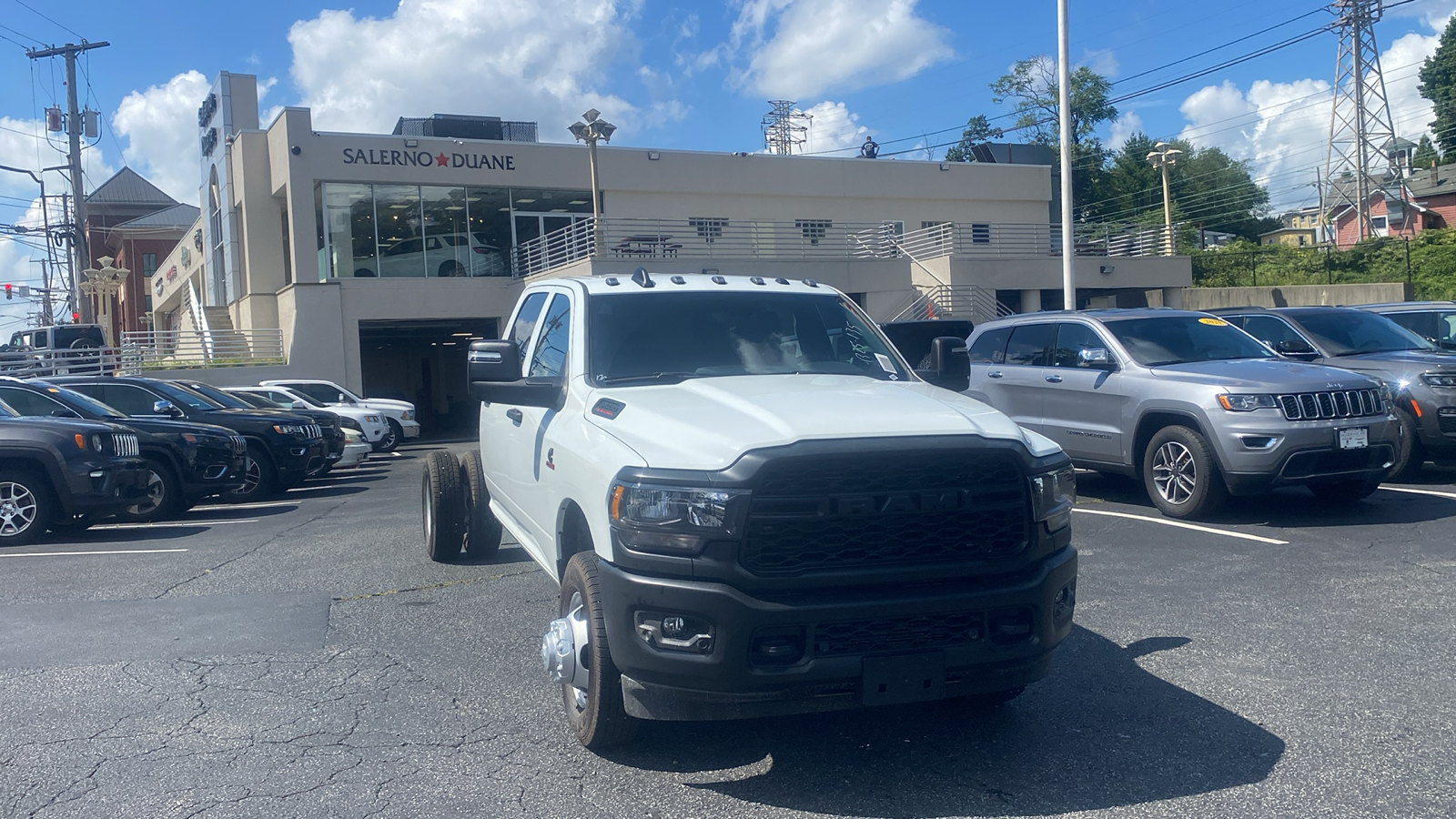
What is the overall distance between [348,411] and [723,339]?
18.0 m

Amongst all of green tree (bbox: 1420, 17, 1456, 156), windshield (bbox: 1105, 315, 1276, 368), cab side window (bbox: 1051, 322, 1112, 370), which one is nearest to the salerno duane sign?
cab side window (bbox: 1051, 322, 1112, 370)

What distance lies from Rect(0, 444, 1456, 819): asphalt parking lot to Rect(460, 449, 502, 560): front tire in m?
0.40

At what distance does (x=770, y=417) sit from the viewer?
425 cm

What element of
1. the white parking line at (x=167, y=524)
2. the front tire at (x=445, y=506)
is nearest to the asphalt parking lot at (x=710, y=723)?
the front tire at (x=445, y=506)

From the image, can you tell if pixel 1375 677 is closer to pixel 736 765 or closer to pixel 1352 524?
pixel 736 765

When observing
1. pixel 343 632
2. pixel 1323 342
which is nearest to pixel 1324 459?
pixel 1323 342

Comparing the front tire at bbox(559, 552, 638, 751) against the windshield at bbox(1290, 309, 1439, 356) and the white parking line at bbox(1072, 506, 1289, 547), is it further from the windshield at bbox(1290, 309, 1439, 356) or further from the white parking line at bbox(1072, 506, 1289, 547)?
the windshield at bbox(1290, 309, 1439, 356)

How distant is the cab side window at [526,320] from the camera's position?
22.0 feet

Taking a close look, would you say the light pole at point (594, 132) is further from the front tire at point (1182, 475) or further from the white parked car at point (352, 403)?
the front tire at point (1182, 475)

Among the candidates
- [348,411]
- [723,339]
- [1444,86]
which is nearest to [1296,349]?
[723,339]

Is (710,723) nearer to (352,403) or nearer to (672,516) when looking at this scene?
(672,516)

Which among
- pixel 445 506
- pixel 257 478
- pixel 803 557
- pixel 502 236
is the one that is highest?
pixel 502 236

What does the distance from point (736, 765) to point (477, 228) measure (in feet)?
99.8

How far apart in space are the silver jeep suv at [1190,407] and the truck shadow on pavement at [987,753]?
4288mm
